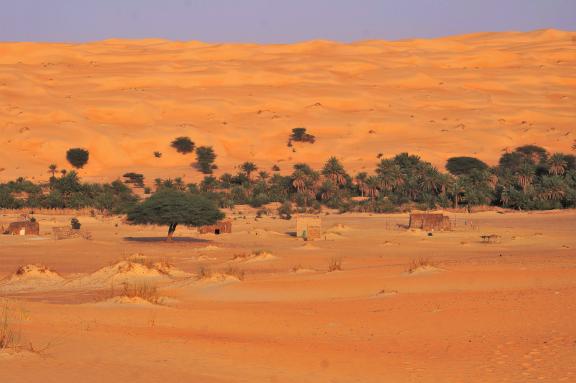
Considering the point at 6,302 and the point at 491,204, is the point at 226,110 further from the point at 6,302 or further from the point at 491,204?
the point at 6,302

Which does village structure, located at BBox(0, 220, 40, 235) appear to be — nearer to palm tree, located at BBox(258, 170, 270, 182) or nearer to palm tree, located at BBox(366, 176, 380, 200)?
palm tree, located at BBox(366, 176, 380, 200)

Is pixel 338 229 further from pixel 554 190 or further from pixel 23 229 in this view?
pixel 554 190

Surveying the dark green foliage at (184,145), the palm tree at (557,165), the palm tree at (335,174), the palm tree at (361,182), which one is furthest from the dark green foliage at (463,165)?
the dark green foliage at (184,145)

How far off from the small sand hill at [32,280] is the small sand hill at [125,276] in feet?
1.65

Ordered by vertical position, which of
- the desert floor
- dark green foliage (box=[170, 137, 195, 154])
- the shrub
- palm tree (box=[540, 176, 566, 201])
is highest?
dark green foliage (box=[170, 137, 195, 154])

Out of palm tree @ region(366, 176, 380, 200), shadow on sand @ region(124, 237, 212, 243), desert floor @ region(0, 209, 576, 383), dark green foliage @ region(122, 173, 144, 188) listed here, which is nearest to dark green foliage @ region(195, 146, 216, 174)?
dark green foliage @ region(122, 173, 144, 188)

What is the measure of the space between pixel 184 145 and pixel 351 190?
2099cm

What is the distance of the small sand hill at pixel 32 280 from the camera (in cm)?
2102

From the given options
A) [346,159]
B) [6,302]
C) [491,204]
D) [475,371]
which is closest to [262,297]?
→ [6,302]

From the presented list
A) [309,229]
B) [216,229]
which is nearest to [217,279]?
[309,229]

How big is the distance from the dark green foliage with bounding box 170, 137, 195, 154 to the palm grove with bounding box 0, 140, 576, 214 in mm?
10827

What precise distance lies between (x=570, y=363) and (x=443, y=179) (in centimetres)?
4820

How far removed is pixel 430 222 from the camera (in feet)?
135

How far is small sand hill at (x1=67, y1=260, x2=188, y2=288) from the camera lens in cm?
2116
